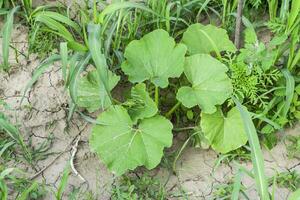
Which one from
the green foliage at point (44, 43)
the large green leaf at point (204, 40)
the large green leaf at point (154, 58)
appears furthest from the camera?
the green foliage at point (44, 43)

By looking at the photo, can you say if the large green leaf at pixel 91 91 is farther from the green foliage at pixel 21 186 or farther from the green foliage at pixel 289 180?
the green foliage at pixel 289 180

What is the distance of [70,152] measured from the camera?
2.43 metres

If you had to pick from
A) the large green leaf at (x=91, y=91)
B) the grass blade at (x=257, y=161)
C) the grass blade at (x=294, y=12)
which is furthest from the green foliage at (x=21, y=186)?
the grass blade at (x=294, y=12)

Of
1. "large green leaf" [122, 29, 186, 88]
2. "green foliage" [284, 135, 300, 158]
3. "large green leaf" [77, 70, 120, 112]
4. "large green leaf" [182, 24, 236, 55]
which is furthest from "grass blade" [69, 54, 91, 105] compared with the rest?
"green foliage" [284, 135, 300, 158]

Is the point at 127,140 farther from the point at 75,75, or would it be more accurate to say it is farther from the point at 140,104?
the point at 75,75

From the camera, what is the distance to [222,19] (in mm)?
2600

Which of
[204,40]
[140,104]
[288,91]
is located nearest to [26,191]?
[140,104]

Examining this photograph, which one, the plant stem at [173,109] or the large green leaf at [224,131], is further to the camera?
the plant stem at [173,109]

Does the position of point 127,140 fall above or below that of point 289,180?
above

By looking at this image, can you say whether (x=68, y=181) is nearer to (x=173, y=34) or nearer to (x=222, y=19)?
(x=173, y=34)

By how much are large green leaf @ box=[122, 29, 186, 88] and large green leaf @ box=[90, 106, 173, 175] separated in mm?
194

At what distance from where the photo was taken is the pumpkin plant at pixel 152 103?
86.7 inches

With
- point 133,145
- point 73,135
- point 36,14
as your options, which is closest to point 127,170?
point 133,145

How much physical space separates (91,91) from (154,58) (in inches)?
13.4
